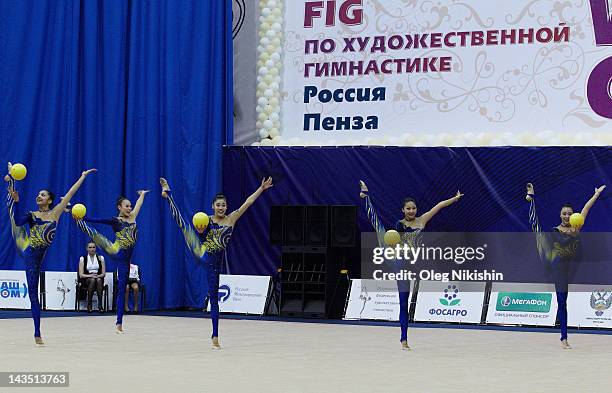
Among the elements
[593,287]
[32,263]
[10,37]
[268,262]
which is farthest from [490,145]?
[10,37]

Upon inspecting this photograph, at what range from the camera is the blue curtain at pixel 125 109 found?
17.2 m

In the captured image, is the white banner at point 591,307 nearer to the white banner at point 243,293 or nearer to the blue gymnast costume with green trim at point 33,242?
the white banner at point 243,293

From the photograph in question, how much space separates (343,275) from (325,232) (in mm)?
784

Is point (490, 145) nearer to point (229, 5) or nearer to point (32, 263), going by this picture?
point (229, 5)

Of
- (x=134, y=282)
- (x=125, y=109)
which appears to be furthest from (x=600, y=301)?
(x=125, y=109)

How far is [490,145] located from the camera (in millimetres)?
15305

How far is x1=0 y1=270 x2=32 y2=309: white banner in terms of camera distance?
17.1 meters

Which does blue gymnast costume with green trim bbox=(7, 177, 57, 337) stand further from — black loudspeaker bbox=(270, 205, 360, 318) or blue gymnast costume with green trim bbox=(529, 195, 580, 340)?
blue gymnast costume with green trim bbox=(529, 195, 580, 340)

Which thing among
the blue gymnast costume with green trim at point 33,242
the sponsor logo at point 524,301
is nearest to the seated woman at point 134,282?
the blue gymnast costume with green trim at point 33,242

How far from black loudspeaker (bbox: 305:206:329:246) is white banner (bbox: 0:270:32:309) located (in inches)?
193

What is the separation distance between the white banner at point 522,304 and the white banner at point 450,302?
202 millimetres

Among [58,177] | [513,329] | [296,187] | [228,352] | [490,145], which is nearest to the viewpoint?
[228,352]

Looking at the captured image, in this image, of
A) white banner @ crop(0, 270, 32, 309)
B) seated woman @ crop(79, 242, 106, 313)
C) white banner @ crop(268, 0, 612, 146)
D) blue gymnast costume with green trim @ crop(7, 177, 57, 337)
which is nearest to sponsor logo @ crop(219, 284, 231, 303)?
seated woman @ crop(79, 242, 106, 313)

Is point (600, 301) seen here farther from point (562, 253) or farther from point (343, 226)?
point (343, 226)
